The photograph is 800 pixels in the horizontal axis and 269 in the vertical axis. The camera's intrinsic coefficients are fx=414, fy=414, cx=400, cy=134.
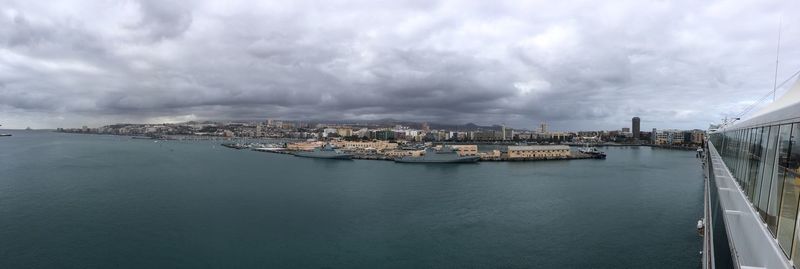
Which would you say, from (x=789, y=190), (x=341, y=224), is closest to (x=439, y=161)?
(x=341, y=224)

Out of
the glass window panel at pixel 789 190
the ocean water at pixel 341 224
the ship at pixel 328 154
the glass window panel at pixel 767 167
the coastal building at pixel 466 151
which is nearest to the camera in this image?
the glass window panel at pixel 789 190

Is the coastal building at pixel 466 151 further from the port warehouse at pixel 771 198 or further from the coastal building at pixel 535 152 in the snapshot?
the port warehouse at pixel 771 198

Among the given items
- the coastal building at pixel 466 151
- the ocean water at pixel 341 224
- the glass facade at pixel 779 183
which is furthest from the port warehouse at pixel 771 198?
the coastal building at pixel 466 151

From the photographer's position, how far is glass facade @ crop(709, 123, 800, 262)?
3.18ft

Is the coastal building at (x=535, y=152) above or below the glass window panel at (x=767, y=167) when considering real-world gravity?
below

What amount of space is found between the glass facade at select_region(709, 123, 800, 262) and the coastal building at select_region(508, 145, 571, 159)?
57.5ft

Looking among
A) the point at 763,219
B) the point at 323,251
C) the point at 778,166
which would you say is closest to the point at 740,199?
the point at 763,219

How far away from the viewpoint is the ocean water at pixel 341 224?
14.4ft

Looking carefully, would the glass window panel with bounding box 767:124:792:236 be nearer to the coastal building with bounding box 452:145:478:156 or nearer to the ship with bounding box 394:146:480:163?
the ship with bounding box 394:146:480:163

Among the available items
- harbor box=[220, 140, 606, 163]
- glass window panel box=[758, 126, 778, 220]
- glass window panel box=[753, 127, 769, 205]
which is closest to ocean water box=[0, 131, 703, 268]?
glass window panel box=[753, 127, 769, 205]

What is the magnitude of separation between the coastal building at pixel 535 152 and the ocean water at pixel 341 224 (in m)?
8.27

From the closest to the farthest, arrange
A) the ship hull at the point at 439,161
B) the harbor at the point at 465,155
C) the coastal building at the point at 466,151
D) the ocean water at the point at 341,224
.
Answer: the ocean water at the point at 341,224, the ship hull at the point at 439,161, the harbor at the point at 465,155, the coastal building at the point at 466,151

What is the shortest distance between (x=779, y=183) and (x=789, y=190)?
0.17m

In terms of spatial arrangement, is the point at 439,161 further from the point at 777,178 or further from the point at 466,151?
the point at 777,178
